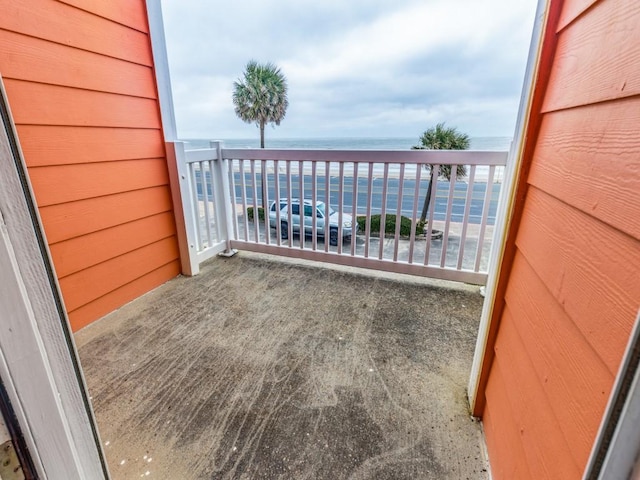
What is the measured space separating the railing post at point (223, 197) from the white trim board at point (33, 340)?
245cm

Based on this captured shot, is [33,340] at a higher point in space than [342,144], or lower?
lower

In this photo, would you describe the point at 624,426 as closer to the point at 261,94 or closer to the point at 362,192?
the point at 362,192

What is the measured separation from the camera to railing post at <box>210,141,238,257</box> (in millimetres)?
2672

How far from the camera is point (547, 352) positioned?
26.3 inches

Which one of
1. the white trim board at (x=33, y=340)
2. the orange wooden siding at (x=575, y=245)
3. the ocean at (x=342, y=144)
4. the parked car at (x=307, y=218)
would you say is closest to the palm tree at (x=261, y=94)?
the ocean at (x=342, y=144)

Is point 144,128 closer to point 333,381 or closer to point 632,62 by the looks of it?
point 333,381

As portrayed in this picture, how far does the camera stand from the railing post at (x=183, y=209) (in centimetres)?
220

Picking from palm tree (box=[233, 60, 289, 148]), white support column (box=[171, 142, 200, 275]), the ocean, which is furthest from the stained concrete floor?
palm tree (box=[233, 60, 289, 148])

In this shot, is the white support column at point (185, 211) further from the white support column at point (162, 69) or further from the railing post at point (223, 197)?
the railing post at point (223, 197)

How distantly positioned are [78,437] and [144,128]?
6.88 ft

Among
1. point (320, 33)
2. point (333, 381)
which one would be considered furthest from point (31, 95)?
point (320, 33)

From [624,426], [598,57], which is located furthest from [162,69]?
[624,426]

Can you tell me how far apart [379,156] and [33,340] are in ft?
7.09

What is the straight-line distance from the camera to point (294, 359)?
5.06 ft
